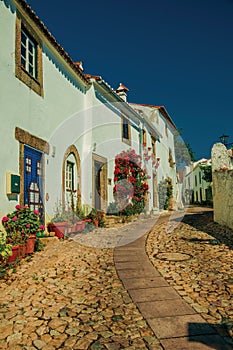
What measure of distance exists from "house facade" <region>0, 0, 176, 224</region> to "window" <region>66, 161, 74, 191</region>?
0.03 metres

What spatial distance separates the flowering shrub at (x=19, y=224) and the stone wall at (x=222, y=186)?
5.32 meters

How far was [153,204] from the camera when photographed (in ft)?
59.5

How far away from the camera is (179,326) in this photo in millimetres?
2713

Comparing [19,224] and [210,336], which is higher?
[19,224]

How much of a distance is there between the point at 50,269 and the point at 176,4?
18.9ft

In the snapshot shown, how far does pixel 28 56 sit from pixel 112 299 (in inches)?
252

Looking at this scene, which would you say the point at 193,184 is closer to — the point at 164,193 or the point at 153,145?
the point at 164,193

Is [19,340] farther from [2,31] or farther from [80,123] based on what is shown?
[80,123]

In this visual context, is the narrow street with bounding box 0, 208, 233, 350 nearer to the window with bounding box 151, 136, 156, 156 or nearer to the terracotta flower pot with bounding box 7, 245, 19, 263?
the terracotta flower pot with bounding box 7, 245, 19, 263

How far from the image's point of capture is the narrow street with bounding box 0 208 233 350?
8.45 ft

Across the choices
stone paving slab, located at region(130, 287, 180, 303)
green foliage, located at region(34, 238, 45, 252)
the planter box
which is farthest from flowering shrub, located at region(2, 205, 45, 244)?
stone paving slab, located at region(130, 287, 180, 303)

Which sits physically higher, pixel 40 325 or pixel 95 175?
pixel 95 175

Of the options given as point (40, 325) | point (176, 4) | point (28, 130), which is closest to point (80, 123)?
point (28, 130)

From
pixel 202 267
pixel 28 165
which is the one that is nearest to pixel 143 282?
pixel 202 267
